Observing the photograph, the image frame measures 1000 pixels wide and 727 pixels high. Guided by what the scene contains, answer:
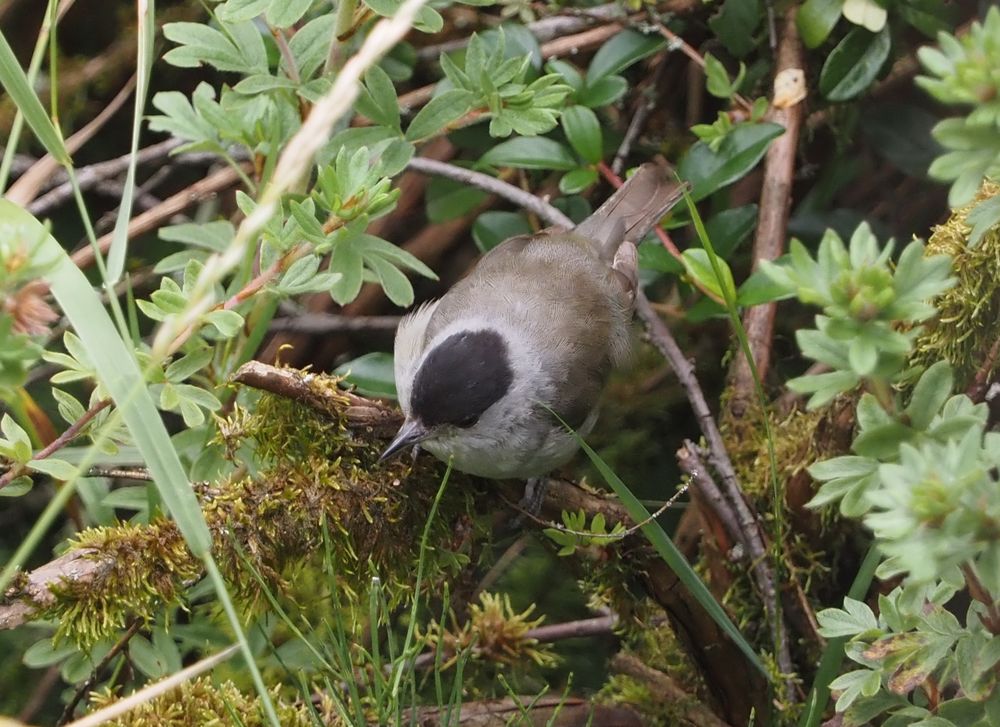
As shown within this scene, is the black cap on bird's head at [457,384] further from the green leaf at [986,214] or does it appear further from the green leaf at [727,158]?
the green leaf at [986,214]

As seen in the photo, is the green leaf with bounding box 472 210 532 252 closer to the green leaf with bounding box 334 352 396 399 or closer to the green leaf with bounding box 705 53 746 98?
the green leaf with bounding box 334 352 396 399

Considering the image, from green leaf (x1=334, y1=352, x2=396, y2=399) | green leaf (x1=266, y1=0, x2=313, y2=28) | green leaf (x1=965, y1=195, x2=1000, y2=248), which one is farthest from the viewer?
green leaf (x1=334, y1=352, x2=396, y2=399)

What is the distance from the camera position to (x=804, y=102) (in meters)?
3.74

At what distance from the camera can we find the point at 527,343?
3.17 meters

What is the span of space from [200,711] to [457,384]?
1011 millimetres

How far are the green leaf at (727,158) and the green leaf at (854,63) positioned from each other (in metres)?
0.30

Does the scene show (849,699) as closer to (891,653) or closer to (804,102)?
(891,653)

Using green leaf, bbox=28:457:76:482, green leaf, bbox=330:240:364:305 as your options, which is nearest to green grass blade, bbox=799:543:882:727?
green leaf, bbox=330:240:364:305

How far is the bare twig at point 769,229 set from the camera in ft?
11.5

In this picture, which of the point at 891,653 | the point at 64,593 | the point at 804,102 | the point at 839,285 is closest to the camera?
the point at 839,285

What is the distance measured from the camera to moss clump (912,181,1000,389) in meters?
2.66

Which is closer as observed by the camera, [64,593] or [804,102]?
[64,593]

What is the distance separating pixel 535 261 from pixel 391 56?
94 centimetres

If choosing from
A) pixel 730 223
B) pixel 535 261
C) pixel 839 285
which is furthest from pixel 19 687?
pixel 839 285
